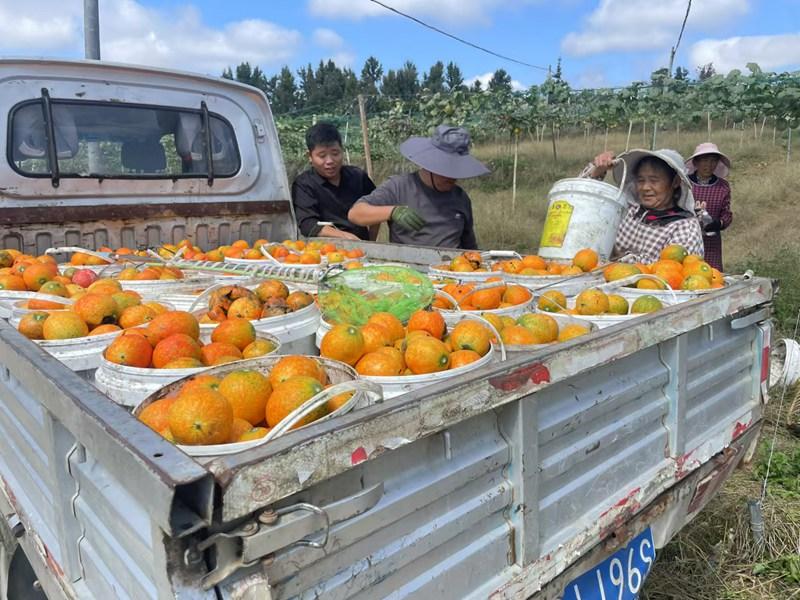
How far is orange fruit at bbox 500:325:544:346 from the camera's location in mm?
2029

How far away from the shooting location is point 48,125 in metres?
3.67

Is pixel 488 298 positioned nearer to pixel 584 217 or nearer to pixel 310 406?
pixel 310 406

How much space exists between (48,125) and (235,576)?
3.44m

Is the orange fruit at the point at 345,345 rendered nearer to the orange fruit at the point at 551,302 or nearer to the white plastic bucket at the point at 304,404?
the white plastic bucket at the point at 304,404

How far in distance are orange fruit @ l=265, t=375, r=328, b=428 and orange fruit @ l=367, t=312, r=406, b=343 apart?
57 centimetres

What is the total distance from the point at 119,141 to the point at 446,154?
6.84 feet

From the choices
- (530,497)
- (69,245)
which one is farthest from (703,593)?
(69,245)

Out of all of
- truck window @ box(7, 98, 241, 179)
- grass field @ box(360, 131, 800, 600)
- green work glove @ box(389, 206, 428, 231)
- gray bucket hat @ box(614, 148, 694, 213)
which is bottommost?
grass field @ box(360, 131, 800, 600)

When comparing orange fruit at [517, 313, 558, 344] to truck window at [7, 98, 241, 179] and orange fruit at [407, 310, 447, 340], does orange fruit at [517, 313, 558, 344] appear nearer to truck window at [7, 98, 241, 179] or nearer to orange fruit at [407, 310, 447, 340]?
orange fruit at [407, 310, 447, 340]

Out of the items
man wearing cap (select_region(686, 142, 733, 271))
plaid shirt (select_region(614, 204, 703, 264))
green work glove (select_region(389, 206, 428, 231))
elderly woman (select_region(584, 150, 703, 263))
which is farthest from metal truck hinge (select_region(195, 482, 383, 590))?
man wearing cap (select_region(686, 142, 733, 271))

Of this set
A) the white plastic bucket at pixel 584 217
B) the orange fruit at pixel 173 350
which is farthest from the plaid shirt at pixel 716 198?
the orange fruit at pixel 173 350

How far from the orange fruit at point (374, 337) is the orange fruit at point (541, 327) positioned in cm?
47

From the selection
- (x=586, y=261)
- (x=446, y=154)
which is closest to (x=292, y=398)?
(x=586, y=261)

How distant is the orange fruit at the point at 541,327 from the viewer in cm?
210
